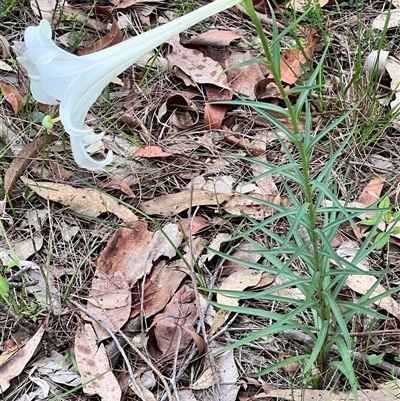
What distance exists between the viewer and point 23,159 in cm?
256

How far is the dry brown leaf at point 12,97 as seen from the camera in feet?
9.05

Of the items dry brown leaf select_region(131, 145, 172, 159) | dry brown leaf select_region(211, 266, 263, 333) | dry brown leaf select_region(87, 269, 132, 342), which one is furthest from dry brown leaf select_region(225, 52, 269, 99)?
dry brown leaf select_region(87, 269, 132, 342)

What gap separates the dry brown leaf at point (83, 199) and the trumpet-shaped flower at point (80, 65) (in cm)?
111

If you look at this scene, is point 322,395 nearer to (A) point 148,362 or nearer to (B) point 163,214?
(A) point 148,362

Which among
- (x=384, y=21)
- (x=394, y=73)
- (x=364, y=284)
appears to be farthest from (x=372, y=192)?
(x=384, y=21)

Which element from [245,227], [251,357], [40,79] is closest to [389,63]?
[245,227]

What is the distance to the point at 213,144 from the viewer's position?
2.65 meters

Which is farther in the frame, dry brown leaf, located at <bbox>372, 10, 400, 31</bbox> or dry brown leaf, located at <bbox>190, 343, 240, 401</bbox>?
dry brown leaf, located at <bbox>372, 10, 400, 31</bbox>

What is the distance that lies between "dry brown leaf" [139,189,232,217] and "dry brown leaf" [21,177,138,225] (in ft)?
0.27

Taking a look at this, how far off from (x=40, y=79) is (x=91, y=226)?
1.15 meters

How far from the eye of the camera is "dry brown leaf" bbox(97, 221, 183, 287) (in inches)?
89.5

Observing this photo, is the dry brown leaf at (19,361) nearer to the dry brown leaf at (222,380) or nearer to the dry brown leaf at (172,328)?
the dry brown leaf at (172,328)

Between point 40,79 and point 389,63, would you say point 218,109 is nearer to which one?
point 389,63

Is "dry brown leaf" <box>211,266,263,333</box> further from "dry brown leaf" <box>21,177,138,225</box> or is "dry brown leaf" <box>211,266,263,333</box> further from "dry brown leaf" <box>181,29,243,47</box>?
"dry brown leaf" <box>181,29,243,47</box>
